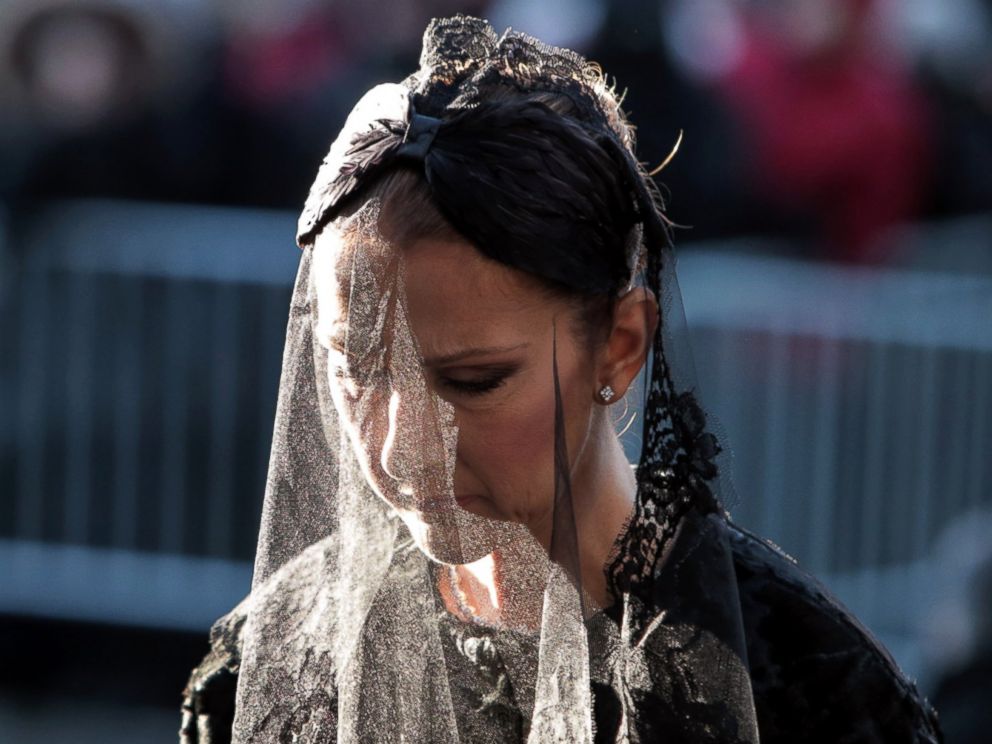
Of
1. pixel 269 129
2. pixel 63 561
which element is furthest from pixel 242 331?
pixel 63 561

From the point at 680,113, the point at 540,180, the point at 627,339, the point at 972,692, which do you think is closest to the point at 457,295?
the point at 540,180

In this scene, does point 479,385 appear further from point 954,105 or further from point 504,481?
point 954,105

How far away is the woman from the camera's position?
201 cm

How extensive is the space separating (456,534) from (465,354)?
241 millimetres

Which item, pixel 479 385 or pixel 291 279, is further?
pixel 291 279

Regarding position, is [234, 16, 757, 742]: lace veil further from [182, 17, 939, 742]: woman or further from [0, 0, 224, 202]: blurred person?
[0, 0, 224, 202]: blurred person

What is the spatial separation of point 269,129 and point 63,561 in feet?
5.44

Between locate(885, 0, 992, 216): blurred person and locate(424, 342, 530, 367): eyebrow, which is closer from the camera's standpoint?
locate(424, 342, 530, 367): eyebrow

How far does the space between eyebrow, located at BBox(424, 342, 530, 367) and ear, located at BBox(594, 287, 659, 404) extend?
0.17 metres

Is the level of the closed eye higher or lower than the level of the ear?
lower

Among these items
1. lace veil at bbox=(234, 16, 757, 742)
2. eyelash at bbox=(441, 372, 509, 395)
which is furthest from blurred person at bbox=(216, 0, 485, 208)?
eyelash at bbox=(441, 372, 509, 395)

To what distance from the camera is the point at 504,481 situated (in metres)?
2.12

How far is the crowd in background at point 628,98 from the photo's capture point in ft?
16.7

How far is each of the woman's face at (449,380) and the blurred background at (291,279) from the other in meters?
2.77
